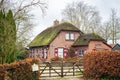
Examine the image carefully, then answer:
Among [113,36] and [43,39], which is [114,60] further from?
[113,36]

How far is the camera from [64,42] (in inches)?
2219

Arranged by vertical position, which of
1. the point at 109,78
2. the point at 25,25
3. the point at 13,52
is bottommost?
the point at 109,78

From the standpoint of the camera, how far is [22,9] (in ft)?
165

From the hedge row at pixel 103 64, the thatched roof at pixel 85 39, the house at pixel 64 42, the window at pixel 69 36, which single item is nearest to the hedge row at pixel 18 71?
the hedge row at pixel 103 64

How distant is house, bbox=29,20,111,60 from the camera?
181 feet

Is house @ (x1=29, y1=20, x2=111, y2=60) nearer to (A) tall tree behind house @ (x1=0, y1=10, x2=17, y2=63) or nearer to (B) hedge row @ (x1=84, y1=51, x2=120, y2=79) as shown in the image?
(A) tall tree behind house @ (x1=0, y1=10, x2=17, y2=63)

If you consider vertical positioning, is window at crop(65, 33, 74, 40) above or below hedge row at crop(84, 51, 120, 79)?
above

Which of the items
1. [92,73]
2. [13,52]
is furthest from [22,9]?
[92,73]

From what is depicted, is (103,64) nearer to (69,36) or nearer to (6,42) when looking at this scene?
(6,42)

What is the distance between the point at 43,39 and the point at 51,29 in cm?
241

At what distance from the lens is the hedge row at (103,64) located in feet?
89.7

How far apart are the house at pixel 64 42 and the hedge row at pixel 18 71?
2888cm

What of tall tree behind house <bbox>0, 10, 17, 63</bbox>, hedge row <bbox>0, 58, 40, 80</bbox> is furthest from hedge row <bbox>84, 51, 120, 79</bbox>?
tall tree behind house <bbox>0, 10, 17, 63</bbox>

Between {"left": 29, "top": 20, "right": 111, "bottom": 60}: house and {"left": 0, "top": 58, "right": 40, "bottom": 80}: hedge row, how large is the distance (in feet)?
94.7
